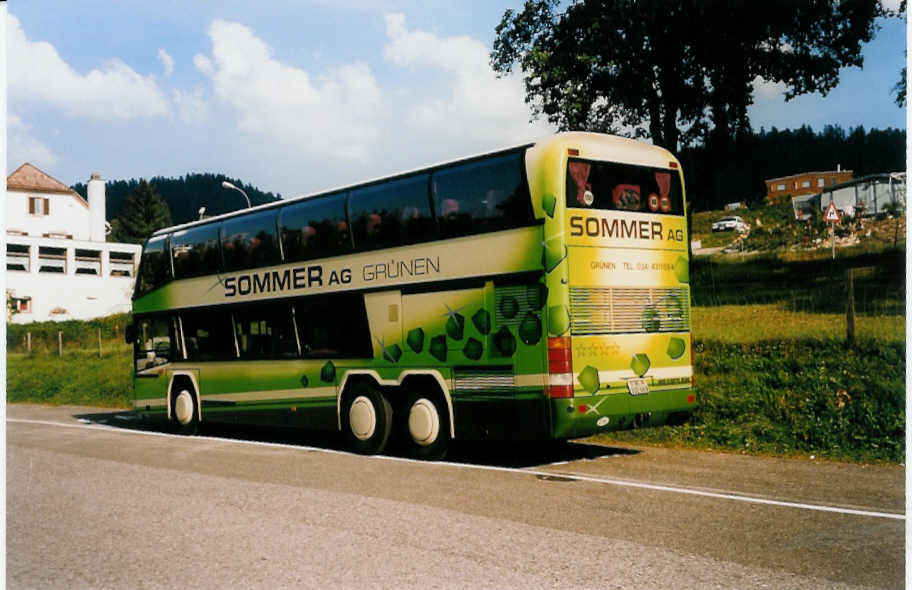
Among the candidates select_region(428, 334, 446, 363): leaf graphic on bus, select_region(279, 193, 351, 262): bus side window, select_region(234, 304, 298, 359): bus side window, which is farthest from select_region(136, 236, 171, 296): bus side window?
select_region(428, 334, 446, 363): leaf graphic on bus

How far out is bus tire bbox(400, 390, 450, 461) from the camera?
11945mm

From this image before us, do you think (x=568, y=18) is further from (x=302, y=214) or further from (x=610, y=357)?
(x=610, y=357)

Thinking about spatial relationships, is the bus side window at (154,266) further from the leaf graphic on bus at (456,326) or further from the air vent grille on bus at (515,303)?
the air vent grille on bus at (515,303)

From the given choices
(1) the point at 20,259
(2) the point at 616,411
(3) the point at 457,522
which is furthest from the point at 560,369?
(1) the point at 20,259

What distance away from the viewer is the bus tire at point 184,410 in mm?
16953

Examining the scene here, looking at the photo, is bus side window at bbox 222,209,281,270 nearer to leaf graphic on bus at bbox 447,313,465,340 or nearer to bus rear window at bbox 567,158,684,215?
leaf graphic on bus at bbox 447,313,465,340

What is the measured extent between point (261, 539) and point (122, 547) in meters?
1.00

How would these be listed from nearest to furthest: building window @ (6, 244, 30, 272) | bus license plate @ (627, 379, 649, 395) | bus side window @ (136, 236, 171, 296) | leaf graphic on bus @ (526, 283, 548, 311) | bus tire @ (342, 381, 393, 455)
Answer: leaf graphic on bus @ (526, 283, 548, 311) → bus license plate @ (627, 379, 649, 395) → bus tire @ (342, 381, 393, 455) → bus side window @ (136, 236, 171, 296) → building window @ (6, 244, 30, 272)

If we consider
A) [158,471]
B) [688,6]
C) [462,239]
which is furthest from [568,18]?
[158,471]

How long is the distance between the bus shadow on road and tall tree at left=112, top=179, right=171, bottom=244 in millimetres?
90899

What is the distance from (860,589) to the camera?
5.54 meters

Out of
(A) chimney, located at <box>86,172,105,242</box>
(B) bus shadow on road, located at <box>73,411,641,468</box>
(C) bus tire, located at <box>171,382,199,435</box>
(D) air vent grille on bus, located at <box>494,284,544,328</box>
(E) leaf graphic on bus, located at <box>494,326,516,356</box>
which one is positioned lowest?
(B) bus shadow on road, located at <box>73,411,641,468</box>

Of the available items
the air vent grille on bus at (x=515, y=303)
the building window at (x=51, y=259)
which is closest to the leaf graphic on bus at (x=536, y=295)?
the air vent grille on bus at (x=515, y=303)

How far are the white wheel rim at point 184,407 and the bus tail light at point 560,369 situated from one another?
28.6ft
